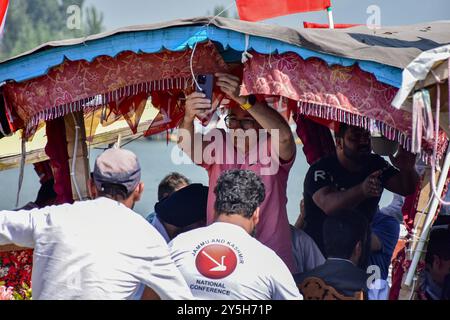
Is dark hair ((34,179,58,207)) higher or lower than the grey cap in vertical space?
lower

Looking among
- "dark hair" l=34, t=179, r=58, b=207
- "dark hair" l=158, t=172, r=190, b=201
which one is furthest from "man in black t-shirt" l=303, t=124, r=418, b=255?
"dark hair" l=34, t=179, r=58, b=207

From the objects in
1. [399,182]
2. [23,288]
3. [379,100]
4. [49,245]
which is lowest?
[23,288]

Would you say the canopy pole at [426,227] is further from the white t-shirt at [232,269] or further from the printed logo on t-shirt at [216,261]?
the printed logo on t-shirt at [216,261]

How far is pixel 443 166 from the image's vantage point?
205 inches

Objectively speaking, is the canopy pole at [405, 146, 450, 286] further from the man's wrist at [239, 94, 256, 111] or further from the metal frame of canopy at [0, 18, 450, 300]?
the man's wrist at [239, 94, 256, 111]

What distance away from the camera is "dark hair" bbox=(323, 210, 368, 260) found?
5512 millimetres

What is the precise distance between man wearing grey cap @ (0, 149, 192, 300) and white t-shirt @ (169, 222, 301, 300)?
0.39 feet

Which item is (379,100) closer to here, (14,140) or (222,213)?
(222,213)

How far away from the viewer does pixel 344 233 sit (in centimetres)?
565

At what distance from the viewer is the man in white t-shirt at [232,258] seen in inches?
165
